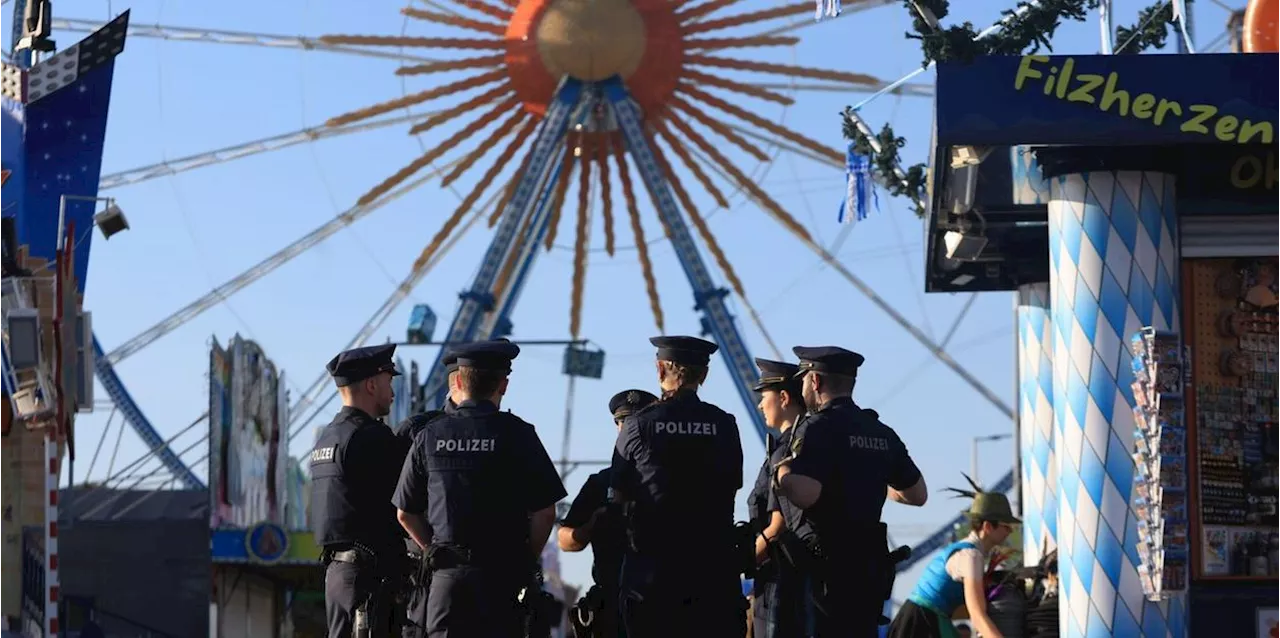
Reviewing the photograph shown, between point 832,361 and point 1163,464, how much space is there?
5247 mm

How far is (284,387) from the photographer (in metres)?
39.8

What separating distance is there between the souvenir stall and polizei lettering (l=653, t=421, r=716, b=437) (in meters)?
24.3

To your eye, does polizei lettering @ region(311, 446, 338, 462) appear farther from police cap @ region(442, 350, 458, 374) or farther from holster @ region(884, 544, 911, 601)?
holster @ region(884, 544, 911, 601)

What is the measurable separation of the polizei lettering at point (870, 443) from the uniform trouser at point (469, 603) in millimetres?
1738

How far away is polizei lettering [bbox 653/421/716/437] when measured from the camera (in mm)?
9531

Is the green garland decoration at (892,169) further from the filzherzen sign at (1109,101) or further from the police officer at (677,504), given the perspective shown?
the police officer at (677,504)

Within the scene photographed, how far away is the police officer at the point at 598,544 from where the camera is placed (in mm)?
9742

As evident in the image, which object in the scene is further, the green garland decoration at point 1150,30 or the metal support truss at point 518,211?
the metal support truss at point 518,211

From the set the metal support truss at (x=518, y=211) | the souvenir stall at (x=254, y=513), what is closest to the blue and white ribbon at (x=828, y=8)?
the souvenir stall at (x=254, y=513)

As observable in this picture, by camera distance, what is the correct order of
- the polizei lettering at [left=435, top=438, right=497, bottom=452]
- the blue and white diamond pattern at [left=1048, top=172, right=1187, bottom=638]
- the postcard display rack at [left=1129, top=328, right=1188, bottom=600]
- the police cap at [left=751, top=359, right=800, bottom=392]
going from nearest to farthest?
the polizei lettering at [left=435, top=438, right=497, bottom=452] < the police cap at [left=751, top=359, right=800, bottom=392] < the postcard display rack at [left=1129, top=328, right=1188, bottom=600] < the blue and white diamond pattern at [left=1048, top=172, right=1187, bottom=638]

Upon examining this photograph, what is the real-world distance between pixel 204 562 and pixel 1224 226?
2171 centimetres

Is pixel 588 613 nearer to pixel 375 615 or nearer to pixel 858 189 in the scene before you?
pixel 375 615

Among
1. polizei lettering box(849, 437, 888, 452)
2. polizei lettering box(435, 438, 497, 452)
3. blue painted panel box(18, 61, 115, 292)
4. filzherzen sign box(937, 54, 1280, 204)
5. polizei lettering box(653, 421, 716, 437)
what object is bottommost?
polizei lettering box(435, 438, 497, 452)

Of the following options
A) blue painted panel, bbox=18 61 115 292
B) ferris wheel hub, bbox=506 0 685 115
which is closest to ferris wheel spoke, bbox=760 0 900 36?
ferris wheel hub, bbox=506 0 685 115
